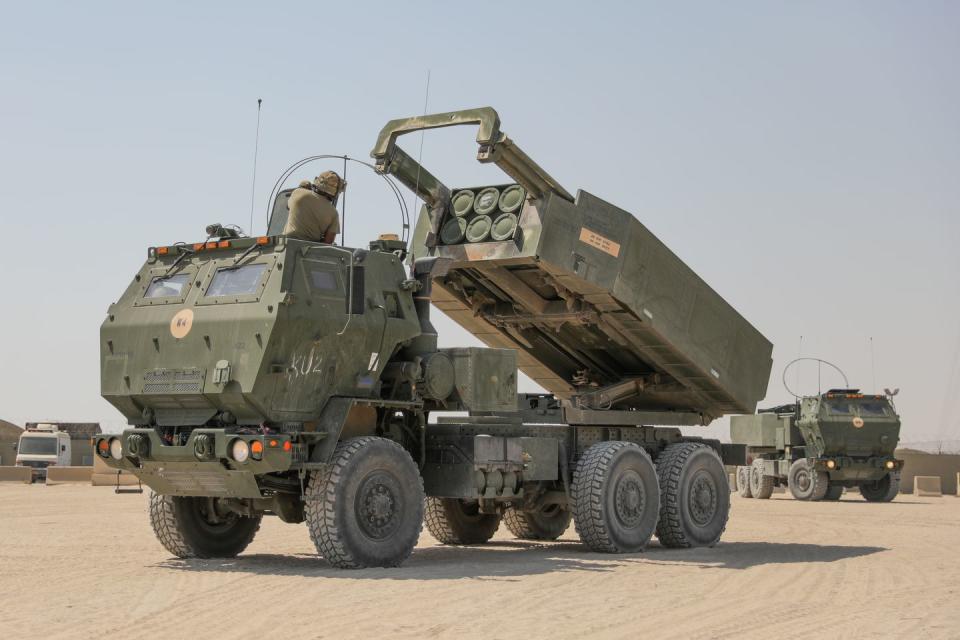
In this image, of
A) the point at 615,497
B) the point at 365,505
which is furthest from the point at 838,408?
the point at 365,505

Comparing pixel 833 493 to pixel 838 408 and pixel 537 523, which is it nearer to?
pixel 838 408

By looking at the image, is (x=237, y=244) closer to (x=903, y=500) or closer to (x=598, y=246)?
(x=598, y=246)

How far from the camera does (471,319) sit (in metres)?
14.6

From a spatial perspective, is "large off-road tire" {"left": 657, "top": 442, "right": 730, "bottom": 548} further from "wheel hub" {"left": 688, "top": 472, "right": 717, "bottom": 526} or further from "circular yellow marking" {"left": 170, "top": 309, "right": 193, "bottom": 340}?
"circular yellow marking" {"left": 170, "top": 309, "right": 193, "bottom": 340}

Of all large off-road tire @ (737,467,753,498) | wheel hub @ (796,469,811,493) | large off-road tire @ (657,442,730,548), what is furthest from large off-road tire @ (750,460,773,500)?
large off-road tire @ (657,442,730,548)

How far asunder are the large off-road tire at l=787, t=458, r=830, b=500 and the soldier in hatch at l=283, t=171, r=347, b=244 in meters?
18.0

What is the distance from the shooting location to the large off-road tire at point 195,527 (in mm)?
12234

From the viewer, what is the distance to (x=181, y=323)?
11.4 metres

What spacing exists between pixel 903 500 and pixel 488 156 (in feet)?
67.4

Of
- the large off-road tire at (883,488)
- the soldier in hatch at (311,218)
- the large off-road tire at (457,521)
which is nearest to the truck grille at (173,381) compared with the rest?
the soldier in hatch at (311,218)

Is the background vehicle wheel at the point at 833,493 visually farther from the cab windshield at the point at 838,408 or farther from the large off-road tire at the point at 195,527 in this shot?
the large off-road tire at the point at 195,527

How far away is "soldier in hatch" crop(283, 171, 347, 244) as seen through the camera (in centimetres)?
1183

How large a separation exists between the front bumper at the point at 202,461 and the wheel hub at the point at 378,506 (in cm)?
62

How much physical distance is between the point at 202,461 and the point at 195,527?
1698 mm
